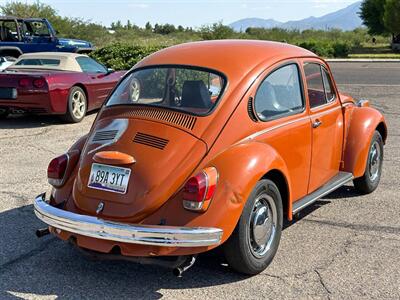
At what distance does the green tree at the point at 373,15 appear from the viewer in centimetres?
4541

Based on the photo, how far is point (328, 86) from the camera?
5488mm

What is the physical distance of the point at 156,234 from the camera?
11.3 ft

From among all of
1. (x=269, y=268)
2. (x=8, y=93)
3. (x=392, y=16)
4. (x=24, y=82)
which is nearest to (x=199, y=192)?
(x=269, y=268)

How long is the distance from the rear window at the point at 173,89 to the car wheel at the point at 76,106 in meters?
5.60

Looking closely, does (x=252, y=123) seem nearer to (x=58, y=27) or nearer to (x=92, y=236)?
(x=92, y=236)

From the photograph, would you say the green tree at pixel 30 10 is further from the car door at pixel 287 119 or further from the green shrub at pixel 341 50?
the car door at pixel 287 119

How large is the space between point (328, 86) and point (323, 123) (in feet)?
→ 2.12

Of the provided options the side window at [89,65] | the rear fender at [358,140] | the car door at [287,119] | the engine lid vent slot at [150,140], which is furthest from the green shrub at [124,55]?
the engine lid vent slot at [150,140]

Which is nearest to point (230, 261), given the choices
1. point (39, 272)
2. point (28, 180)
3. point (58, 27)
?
point (39, 272)

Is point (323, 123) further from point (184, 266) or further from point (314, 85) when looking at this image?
point (184, 266)

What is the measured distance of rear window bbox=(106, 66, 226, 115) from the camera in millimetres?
4240

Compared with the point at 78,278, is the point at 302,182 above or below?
above

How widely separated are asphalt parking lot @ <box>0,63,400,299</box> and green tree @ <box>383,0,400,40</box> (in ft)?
119

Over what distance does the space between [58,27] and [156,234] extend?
111ft
